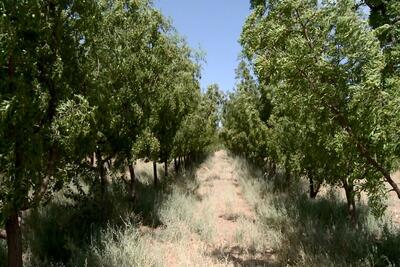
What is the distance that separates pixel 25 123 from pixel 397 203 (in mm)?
15202

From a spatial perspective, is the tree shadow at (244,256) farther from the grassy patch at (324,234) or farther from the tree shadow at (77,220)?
the tree shadow at (77,220)

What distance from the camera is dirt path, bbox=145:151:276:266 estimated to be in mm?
8859

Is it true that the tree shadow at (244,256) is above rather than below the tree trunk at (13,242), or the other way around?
below

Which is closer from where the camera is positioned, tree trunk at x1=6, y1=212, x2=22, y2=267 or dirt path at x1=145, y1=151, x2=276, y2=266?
tree trunk at x1=6, y1=212, x2=22, y2=267

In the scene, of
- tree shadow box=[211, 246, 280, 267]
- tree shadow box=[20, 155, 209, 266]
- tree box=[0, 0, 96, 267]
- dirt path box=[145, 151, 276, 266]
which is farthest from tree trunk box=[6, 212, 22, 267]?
tree shadow box=[211, 246, 280, 267]

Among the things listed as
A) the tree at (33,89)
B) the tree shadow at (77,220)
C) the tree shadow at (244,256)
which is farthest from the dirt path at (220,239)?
the tree at (33,89)

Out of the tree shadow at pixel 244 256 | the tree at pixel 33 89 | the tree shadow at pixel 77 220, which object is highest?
the tree at pixel 33 89

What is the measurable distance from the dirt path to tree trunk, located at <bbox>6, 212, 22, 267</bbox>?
2830 mm

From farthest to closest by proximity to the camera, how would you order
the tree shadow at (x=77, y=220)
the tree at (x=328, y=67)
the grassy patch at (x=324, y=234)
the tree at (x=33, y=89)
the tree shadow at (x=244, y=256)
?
the tree shadow at (x=244, y=256) → the tree shadow at (x=77, y=220) → the grassy patch at (x=324, y=234) → the tree at (x=328, y=67) → the tree at (x=33, y=89)

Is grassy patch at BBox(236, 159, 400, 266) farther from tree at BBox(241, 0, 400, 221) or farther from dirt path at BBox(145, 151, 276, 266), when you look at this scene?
tree at BBox(241, 0, 400, 221)

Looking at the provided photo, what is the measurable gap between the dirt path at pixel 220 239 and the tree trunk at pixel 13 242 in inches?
111

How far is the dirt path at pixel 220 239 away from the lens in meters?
8.86

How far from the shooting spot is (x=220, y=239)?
11.4 m

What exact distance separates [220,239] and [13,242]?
250 inches
